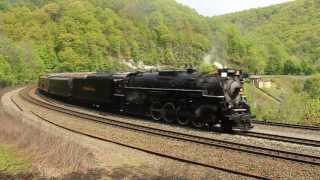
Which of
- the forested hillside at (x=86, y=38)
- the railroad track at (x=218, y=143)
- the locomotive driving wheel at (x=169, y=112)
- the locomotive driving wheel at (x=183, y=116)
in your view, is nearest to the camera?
the railroad track at (x=218, y=143)

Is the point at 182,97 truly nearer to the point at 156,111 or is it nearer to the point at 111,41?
the point at 156,111

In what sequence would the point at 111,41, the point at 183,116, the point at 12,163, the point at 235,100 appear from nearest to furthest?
1. the point at 12,163
2. the point at 235,100
3. the point at 183,116
4. the point at 111,41

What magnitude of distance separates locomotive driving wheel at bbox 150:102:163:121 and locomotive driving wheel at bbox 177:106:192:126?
5.57ft

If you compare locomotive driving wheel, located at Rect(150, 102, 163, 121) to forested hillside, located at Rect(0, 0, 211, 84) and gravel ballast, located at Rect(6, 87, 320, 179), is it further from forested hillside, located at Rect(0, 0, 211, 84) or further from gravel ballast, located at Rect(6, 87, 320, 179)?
forested hillside, located at Rect(0, 0, 211, 84)

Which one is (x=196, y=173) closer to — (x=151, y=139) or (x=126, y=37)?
(x=151, y=139)

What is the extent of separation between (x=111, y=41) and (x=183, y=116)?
4126 inches

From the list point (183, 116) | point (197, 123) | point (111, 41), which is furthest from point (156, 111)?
point (111, 41)

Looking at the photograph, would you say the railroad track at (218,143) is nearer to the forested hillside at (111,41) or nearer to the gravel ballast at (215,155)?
the gravel ballast at (215,155)

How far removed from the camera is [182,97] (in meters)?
22.1

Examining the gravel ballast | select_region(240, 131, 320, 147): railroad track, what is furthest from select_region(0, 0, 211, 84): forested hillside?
select_region(240, 131, 320, 147): railroad track

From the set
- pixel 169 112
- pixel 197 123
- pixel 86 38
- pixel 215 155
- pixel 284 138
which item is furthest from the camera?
pixel 86 38

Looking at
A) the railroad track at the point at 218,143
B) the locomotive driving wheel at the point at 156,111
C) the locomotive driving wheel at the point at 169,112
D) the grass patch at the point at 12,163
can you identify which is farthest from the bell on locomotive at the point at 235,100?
the grass patch at the point at 12,163

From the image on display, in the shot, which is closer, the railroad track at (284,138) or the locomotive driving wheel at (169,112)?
the railroad track at (284,138)

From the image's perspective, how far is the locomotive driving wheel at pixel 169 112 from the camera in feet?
74.4
